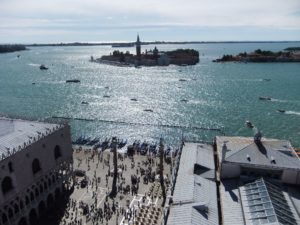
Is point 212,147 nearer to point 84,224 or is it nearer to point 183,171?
point 183,171

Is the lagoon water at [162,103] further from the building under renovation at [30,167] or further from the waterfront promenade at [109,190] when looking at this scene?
the building under renovation at [30,167]

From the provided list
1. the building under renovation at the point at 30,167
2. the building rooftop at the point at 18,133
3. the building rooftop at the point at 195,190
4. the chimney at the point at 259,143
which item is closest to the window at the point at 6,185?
the building under renovation at the point at 30,167

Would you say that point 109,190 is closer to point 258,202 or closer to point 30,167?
point 30,167

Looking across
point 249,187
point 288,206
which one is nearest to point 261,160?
point 249,187

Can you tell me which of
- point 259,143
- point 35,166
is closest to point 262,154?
point 259,143

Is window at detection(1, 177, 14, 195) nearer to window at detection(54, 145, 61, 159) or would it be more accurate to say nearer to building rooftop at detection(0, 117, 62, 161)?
building rooftop at detection(0, 117, 62, 161)

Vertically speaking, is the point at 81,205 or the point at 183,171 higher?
the point at 183,171

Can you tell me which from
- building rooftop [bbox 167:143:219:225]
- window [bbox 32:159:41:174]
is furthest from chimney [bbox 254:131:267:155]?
window [bbox 32:159:41:174]
